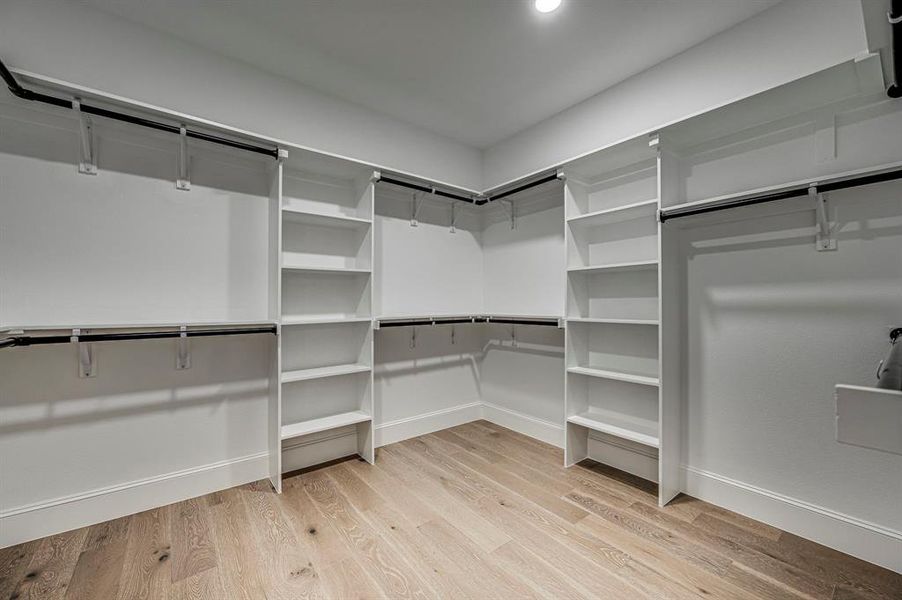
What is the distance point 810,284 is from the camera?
6.59 feet

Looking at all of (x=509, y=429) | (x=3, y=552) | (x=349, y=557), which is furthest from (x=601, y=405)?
(x=3, y=552)

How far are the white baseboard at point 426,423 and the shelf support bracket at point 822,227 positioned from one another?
115 inches

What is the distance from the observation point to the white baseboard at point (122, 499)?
193cm

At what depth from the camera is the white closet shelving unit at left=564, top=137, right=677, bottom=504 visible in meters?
2.61

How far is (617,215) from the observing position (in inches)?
105

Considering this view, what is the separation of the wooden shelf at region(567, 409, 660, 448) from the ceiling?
8.18ft

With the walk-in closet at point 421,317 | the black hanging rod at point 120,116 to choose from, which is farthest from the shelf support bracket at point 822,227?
the black hanging rod at point 120,116

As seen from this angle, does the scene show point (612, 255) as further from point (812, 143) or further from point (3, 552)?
point (3, 552)

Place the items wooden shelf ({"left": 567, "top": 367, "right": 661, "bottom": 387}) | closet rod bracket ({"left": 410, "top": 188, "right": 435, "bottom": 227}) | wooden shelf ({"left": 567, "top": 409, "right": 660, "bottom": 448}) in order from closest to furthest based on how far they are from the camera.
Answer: wooden shelf ({"left": 567, "top": 367, "right": 661, "bottom": 387}), wooden shelf ({"left": 567, "top": 409, "right": 660, "bottom": 448}), closet rod bracket ({"left": 410, "top": 188, "right": 435, "bottom": 227})

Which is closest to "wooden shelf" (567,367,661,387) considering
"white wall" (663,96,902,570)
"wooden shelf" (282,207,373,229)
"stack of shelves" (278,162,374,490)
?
"white wall" (663,96,902,570)

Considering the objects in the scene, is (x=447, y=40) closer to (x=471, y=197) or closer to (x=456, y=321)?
(x=471, y=197)

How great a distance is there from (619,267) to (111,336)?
2942 millimetres

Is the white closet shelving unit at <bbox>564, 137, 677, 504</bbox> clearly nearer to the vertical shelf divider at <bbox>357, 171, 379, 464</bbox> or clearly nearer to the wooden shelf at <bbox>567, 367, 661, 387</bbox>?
the wooden shelf at <bbox>567, 367, 661, 387</bbox>

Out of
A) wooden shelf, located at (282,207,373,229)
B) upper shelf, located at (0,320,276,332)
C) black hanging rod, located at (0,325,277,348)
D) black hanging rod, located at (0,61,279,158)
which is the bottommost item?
black hanging rod, located at (0,325,277,348)
